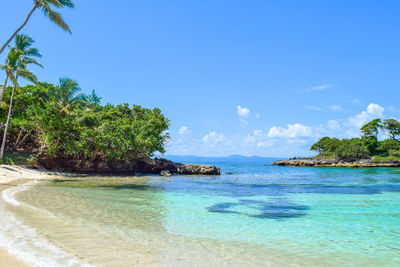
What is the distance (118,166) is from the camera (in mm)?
32906

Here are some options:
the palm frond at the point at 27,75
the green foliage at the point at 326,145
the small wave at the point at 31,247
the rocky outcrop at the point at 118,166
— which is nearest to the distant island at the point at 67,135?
the rocky outcrop at the point at 118,166

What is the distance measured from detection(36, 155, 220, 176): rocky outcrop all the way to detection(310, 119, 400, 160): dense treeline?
1957 inches

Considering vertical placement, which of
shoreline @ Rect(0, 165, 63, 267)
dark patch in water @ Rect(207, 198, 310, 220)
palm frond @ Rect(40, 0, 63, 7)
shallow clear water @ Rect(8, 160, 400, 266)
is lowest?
dark patch in water @ Rect(207, 198, 310, 220)

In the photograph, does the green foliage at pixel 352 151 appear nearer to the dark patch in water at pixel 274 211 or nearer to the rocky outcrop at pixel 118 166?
the rocky outcrop at pixel 118 166

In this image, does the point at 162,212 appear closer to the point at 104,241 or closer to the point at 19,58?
the point at 104,241

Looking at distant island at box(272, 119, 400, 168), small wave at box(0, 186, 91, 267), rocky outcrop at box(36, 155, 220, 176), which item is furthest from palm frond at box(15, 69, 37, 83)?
distant island at box(272, 119, 400, 168)

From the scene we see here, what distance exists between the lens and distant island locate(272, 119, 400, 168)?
6719 cm

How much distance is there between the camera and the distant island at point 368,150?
67.2 meters

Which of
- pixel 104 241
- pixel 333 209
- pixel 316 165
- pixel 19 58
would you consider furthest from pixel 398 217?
pixel 316 165

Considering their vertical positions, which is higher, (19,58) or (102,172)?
(19,58)

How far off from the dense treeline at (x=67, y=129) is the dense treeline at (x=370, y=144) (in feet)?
198

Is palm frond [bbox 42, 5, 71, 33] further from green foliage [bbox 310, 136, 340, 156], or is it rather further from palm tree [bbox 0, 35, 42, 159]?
green foliage [bbox 310, 136, 340, 156]

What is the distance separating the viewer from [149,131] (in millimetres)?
33344

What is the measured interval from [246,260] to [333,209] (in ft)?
27.6
